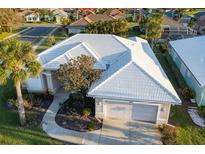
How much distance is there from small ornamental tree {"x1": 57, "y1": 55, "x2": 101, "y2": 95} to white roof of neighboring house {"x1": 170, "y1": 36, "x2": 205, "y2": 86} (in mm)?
10293

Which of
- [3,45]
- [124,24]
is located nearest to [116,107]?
[3,45]

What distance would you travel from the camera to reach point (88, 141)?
1594cm

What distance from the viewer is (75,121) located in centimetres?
1809

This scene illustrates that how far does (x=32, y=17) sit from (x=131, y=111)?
65119 millimetres

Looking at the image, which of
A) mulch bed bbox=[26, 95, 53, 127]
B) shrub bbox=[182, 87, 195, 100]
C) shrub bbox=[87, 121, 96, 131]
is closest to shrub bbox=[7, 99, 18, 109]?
mulch bed bbox=[26, 95, 53, 127]

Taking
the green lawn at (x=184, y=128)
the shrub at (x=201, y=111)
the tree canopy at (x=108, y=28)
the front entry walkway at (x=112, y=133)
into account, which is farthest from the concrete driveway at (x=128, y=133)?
the tree canopy at (x=108, y=28)

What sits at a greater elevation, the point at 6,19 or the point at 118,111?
the point at 6,19

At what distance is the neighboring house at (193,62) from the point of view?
2039cm

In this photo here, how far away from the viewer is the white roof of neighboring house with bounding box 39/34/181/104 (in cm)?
1712

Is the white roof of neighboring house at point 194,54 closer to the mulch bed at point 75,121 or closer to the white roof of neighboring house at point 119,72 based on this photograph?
the white roof of neighboring house at point 119,72

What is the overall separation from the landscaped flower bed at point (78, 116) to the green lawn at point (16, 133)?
194 cm

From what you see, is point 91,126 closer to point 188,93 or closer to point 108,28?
point 188,93

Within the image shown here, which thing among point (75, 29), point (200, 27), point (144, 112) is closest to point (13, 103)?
point (144, 112)

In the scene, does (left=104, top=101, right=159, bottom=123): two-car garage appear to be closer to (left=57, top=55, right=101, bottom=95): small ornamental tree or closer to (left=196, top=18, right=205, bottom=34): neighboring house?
(left=57, top=55, right=101, bottom=95): small ornamental tree
